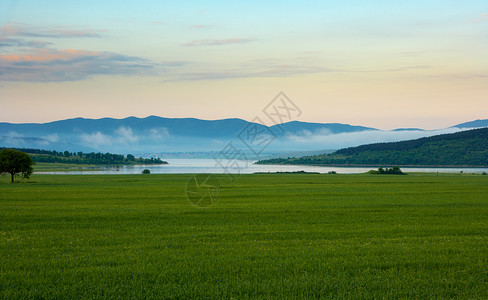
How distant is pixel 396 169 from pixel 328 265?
116231mm

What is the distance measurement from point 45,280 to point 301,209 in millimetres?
19720

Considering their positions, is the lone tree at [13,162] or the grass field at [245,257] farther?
the lone tree at [13,162]

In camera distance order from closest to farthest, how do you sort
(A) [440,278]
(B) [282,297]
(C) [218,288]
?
1. (B) [282,297]
2. (C) [218,288]
3. (A) [440,278]

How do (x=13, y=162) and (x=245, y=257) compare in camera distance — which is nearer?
(x=245, y=257)

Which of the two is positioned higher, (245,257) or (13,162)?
(13,162)

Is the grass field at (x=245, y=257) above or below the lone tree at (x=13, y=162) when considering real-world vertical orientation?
below

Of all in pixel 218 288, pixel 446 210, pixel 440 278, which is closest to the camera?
pixel 218 288

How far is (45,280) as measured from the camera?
11.6m

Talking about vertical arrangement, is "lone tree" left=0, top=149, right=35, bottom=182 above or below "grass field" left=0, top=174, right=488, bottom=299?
above

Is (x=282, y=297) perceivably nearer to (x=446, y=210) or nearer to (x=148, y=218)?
(x=148, y=218)

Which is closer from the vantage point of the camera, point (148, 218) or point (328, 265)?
point (328, 265)

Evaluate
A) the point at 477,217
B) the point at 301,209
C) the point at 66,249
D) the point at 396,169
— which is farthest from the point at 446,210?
the point at 396,169

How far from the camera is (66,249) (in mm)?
15617

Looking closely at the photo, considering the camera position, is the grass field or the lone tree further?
the lone tree
